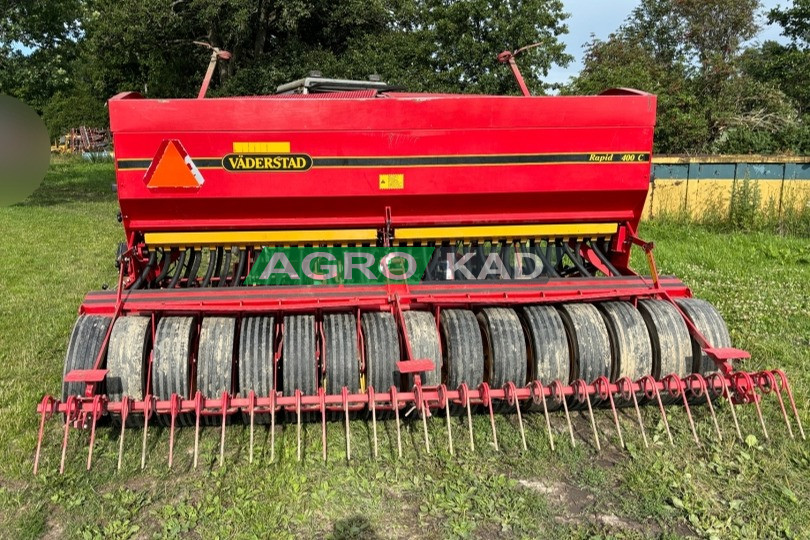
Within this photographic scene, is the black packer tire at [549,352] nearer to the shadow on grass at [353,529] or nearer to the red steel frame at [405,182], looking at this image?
the red steel frame at [405,182]

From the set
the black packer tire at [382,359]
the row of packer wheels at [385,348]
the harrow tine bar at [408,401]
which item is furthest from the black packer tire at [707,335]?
the black packer tire at [382,359]

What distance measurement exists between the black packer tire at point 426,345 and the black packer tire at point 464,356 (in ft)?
0.22

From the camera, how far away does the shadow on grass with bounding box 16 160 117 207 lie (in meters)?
15.2

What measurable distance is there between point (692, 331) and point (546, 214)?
1122 millimetres

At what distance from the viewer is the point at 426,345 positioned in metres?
3.42

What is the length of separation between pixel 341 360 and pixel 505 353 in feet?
2.99

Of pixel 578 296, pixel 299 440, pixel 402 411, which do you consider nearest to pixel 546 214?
pixel 578 296

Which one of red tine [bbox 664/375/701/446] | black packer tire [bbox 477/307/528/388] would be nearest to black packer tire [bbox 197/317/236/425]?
black packer tire [bbox 477/307/528/388]

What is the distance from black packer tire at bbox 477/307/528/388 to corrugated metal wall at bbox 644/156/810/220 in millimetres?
7459

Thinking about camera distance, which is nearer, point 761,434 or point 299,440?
point 299,440

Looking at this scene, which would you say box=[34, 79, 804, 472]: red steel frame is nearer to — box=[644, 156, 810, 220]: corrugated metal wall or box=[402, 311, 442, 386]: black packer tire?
box=[402, 311, 442, 386]: black packer tire

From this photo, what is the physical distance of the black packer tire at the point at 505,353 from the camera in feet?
11.4

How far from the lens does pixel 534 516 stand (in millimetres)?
2793

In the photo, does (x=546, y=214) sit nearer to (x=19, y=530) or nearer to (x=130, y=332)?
(x=130, y=332)
